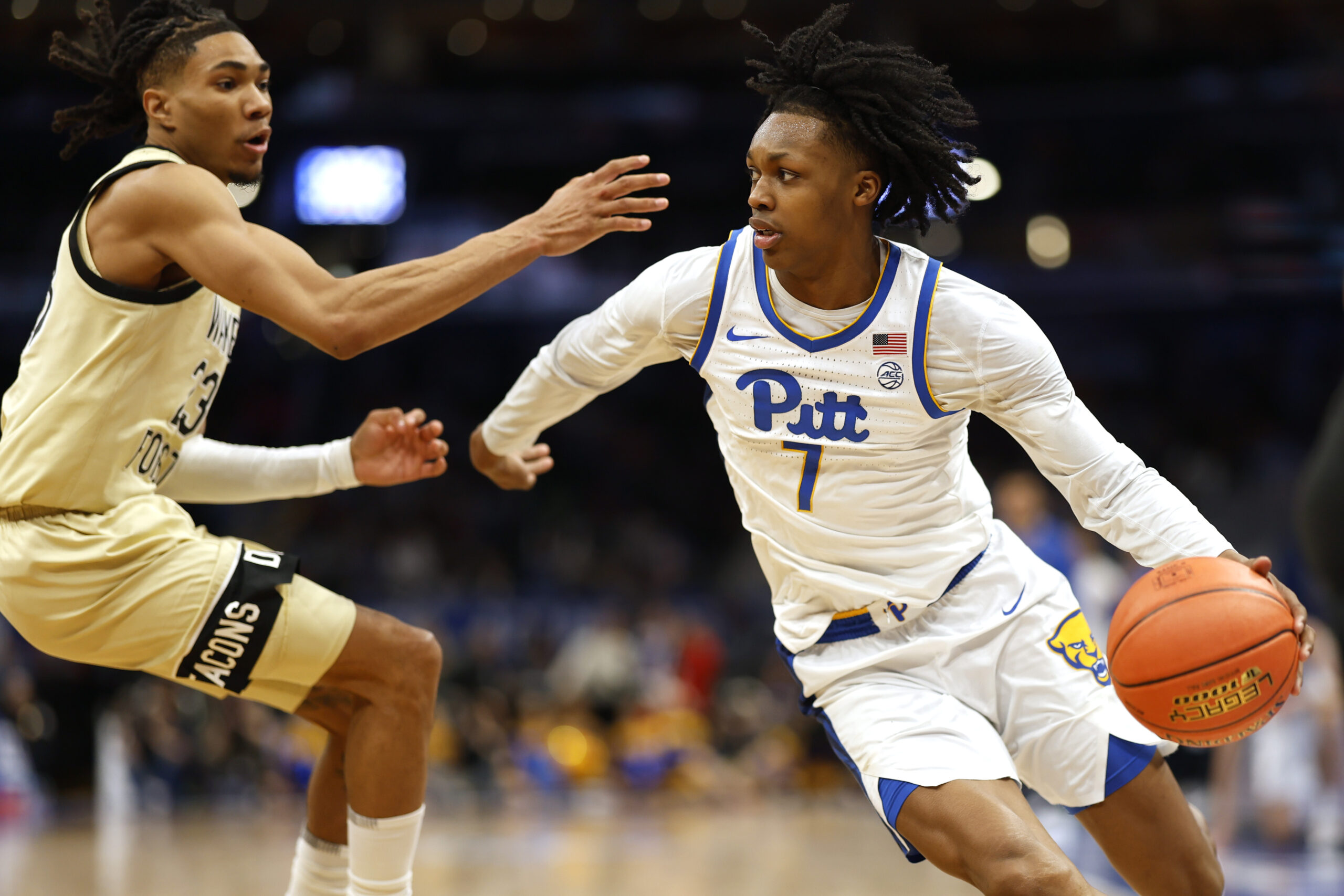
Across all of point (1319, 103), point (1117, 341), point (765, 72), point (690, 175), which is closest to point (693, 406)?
point (690, 175)

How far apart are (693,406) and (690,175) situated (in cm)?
349

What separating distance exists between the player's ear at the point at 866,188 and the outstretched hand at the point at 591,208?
0.46m

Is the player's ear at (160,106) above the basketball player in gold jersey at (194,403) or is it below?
above

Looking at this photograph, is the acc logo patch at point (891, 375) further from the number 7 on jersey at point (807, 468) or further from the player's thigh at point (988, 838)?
the player's thigh at point (988, 838)

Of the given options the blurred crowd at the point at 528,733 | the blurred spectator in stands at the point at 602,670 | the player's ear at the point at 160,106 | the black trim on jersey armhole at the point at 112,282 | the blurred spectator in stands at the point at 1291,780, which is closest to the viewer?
the black trim on jersey armhole at the point at 112,282

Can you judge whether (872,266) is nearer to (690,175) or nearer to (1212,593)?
(1212,593)

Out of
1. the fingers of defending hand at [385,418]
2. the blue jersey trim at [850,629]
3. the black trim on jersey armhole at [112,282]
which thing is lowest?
the blue jersey trim at [850,629]

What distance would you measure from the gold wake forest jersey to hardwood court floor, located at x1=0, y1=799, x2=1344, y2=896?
13.6 ft

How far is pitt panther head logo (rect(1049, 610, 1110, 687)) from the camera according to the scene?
128 inches

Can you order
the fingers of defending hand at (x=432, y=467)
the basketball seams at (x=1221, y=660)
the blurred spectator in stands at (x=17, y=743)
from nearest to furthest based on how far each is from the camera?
the basketball seams at (x=1221, y=660), the fingers of defending hand at (x=432, y=467), the blurred spectator in stands at (x=17, y=743)

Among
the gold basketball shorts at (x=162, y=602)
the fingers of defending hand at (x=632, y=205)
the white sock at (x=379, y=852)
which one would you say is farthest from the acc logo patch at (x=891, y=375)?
the white sock at (x=379, y=852)

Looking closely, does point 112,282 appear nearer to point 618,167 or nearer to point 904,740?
point 618,167

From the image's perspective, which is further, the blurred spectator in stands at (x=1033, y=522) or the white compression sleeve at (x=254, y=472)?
the blurred spectator in stands at (x=1033, y=522)

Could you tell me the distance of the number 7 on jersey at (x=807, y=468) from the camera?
316 centimetres
